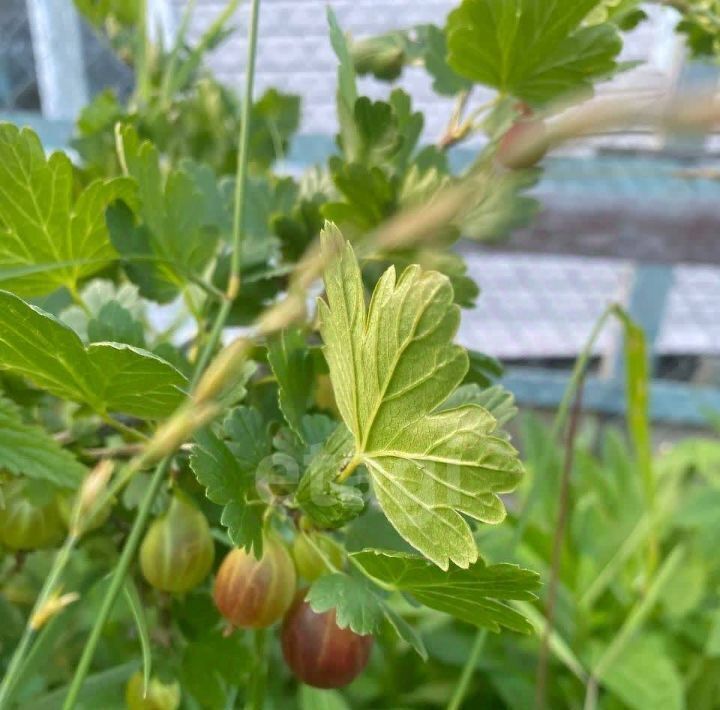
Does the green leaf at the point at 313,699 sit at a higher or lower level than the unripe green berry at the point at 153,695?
lower

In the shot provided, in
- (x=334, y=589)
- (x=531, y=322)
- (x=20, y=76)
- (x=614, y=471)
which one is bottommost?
(x=531, y=322)

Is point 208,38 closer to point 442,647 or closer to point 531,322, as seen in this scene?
point 442,647

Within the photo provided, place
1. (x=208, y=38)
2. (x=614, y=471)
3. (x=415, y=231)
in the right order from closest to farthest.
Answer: (x=415, y=231), (x=208, y=38), (x=614, y=471)

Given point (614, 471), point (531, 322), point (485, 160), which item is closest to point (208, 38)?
point (485, 160)

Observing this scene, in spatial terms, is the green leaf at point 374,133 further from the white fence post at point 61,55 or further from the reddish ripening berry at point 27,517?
the white fence post at point 61,55

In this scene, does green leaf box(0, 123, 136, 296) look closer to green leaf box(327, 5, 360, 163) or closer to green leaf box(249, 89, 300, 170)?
green leaf box(327, 5, 360, 163)

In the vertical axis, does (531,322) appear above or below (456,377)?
below

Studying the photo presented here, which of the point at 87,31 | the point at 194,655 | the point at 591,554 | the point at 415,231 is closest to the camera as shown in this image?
the point at 415,231

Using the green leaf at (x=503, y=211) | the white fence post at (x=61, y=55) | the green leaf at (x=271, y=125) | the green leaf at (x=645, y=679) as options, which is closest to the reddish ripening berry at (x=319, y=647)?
the green leaf at (x=503, y=211)
